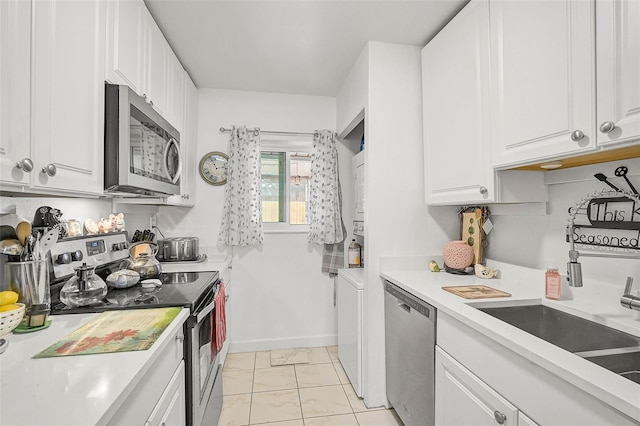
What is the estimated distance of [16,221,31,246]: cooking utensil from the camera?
1156mm

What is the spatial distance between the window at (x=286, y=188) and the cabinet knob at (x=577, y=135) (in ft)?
7.30

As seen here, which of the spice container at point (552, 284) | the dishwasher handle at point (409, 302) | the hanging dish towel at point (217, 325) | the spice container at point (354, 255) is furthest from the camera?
the spice container at point (354, 255)

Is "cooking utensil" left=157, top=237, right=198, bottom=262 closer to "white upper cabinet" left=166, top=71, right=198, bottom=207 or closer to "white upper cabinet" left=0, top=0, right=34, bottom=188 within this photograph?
"white upper cabinet" left=166, top=71, right=198, bottom=207

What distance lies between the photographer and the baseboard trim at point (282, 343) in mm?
2895

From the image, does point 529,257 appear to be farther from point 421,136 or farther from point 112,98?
point 112,98

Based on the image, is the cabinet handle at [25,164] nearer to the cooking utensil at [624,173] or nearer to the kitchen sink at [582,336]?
the kitchen sink at [582,336]

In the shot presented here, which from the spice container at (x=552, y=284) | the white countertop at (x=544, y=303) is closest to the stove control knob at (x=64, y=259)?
the white countertop at (x=544, y=303)

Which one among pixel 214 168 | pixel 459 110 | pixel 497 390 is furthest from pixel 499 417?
pixel 214 168

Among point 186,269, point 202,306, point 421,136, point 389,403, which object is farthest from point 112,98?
point 389,403

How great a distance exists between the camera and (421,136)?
215 centimetres

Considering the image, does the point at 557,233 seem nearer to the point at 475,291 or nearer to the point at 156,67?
the point at 475,291

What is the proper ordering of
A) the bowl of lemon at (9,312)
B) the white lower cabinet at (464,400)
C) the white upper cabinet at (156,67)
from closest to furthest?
the bowl of lemon at (9,312)
the white lower cabinet at (464,400)
the white upper cabinet at (156,67)

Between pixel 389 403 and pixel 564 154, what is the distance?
1810 mm

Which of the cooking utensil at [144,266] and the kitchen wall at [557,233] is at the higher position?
the kitchen wall at [557,233]
